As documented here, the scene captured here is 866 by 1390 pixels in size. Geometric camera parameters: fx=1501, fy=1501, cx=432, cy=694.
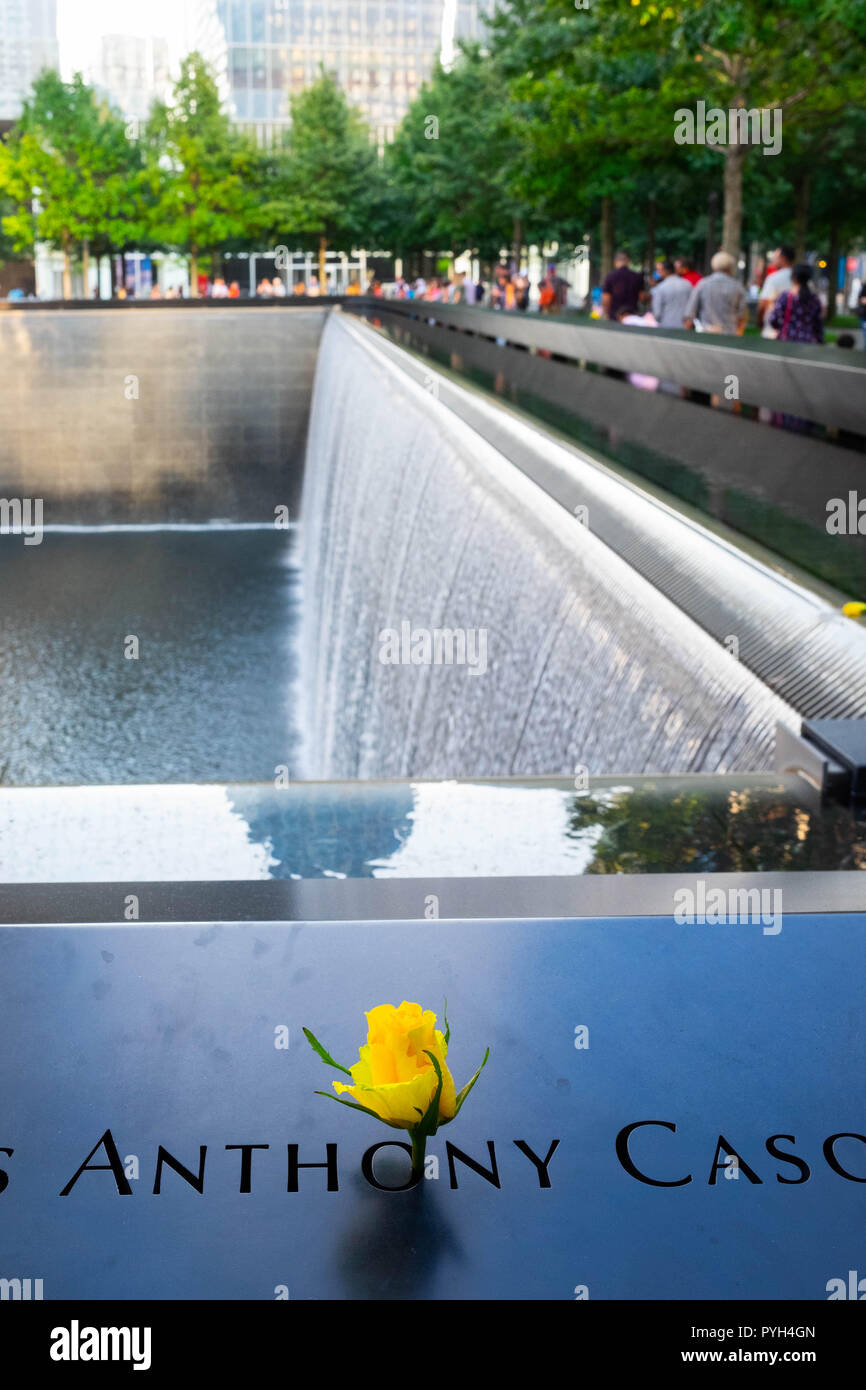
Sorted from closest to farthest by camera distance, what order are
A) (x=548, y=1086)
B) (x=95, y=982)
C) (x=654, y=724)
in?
(x=548, y=1086) → (x=95, y=982) → (x=654, y=724)

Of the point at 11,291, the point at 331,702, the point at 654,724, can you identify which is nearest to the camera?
the point at 654,724

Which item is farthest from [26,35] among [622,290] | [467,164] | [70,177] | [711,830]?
[711,830]

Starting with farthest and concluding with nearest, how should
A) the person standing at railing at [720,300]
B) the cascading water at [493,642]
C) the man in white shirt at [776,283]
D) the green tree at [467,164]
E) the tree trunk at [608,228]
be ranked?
the green tree at [467,164] → the tree trunk at [608,228] → the man in white shirt at [776,283] → the person standing at railing at [720,300] → the cascading water at [493,642]

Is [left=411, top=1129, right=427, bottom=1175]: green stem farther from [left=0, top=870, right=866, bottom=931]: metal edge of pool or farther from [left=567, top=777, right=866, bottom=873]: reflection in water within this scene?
[left=567, top=777, right=866, bottom=873]: reflection in water

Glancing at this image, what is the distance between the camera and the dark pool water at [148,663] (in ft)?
33.9

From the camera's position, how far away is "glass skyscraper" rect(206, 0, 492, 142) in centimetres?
7406

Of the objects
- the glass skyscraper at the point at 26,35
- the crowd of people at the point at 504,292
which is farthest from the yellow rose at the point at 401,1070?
the glass skyscraper at the point at 26,35

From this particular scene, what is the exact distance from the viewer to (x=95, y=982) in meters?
1.40

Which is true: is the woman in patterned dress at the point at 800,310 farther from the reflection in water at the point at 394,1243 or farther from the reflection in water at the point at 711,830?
the reflection in water at the point at 394,1243

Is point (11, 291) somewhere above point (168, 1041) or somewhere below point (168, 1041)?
above

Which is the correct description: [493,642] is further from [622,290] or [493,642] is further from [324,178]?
[324,178]
